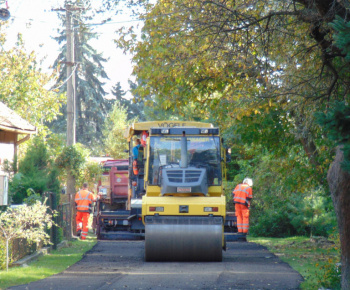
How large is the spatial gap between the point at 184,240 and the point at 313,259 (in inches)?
128

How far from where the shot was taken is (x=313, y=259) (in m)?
14.2

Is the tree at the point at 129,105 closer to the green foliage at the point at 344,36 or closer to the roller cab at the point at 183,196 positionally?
the roller cab at the point at 183,196

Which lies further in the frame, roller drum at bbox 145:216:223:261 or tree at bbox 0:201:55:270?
roller drum at bbox 145:216:223:261

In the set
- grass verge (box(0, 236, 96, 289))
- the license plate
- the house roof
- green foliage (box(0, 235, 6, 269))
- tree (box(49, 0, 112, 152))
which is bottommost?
grass verge (box(0, 236, 96, 289))

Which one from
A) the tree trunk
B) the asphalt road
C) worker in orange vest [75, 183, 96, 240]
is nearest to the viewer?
the tree trunk

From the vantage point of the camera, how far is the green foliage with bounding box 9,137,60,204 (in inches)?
627

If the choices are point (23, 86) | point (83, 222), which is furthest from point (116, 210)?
Answer: point (23, 86)

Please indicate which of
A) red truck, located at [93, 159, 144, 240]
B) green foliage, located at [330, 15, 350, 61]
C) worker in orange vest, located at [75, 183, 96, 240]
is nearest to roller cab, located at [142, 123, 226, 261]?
red truck, located at [93, 159, 144, 240]

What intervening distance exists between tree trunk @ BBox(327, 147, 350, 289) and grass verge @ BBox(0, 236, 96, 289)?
17.2 ft

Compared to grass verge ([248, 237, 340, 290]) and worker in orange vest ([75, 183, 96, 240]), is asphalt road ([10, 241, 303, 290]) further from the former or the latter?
worker in orange vest ([75, 183, 96, 240])

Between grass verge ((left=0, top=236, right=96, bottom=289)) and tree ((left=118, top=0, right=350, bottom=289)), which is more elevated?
tree ((left=118, top=0, right=350, bottom=289))

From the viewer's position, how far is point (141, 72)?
48.3 ft

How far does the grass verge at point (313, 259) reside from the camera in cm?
938

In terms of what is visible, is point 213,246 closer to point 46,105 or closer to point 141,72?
point 141,72
